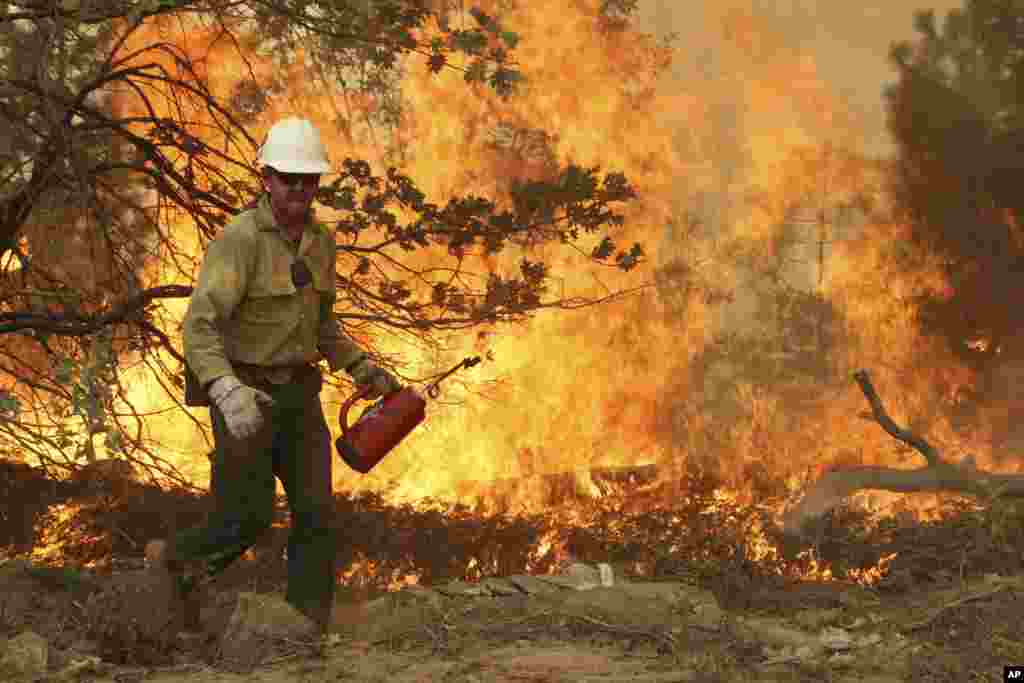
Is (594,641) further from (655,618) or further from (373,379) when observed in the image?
(373,379)

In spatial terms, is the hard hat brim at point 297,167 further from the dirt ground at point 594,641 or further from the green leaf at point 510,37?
the dirt ground at point 594,641

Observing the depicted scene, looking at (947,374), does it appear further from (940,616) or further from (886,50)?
(940,616)

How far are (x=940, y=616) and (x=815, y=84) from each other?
26.9 ft

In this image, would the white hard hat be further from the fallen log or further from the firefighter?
the fallen log

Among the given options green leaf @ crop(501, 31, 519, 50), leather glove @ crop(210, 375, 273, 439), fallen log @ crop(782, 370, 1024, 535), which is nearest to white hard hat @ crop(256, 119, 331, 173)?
leather glove @ crop(210, 375, 273, 439)

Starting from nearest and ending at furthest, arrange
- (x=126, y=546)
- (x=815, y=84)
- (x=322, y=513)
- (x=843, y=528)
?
(x=322, y=513) → (x=843, y=528) → (x=126, y=546) → (x=815, y=84)

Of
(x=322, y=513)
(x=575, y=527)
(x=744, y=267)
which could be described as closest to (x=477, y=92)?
(x=744, y=267)

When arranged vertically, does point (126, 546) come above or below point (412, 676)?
above

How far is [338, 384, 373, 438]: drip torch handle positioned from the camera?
186 inches

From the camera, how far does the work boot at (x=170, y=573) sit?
4.70 metres

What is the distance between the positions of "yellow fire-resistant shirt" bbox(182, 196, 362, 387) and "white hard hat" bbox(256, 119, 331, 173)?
0.23 meters

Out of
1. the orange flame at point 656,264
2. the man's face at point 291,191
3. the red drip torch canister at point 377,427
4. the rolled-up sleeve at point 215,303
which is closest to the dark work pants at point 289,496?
the red drip torch canister at point 377,427

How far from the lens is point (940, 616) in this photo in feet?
15.8

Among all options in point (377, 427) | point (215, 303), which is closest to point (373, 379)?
point (377, 427)
